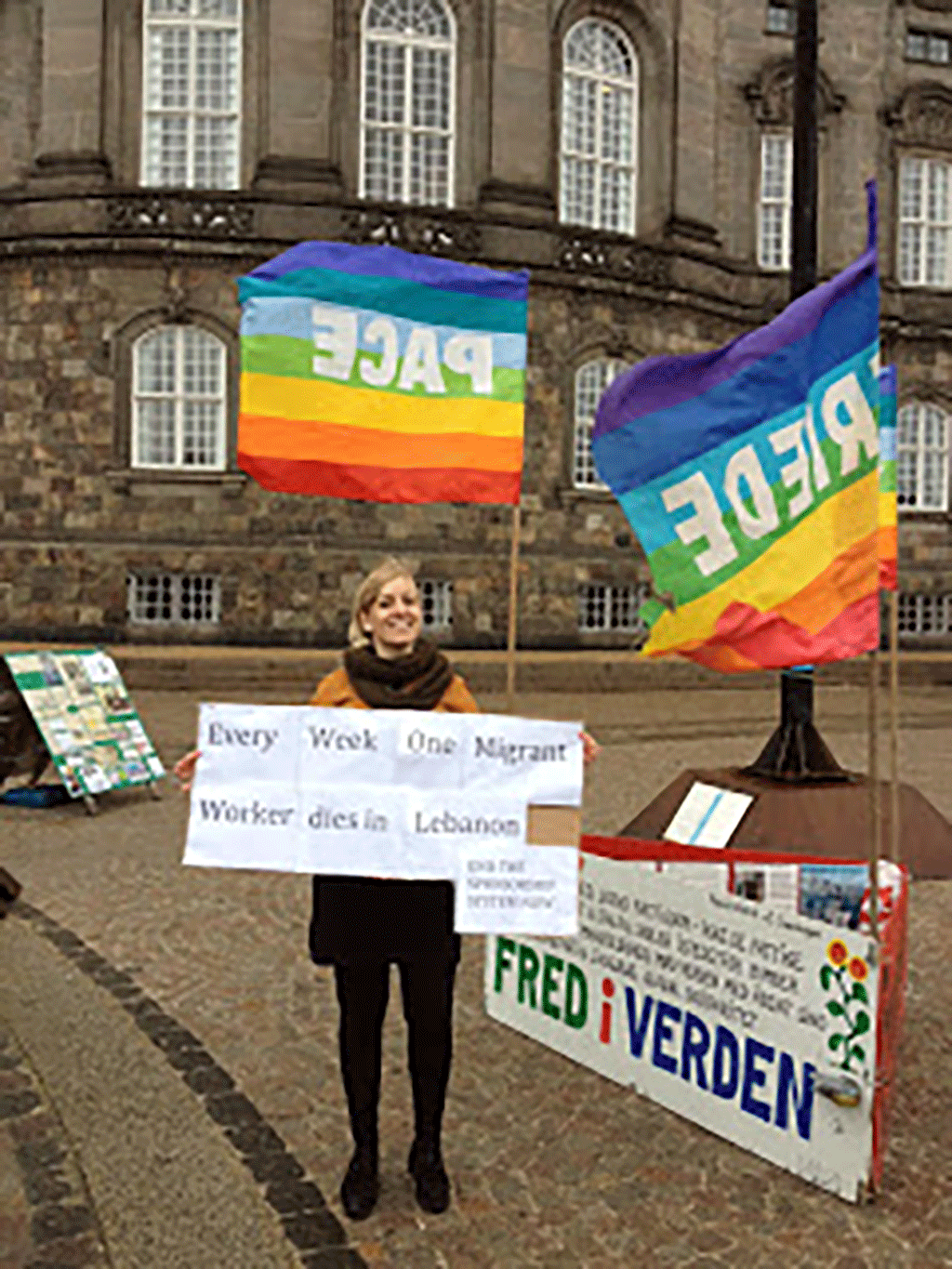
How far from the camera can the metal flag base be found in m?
6.33

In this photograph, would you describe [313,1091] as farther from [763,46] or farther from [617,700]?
[763,46]

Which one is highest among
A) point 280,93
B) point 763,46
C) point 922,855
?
point 763,46

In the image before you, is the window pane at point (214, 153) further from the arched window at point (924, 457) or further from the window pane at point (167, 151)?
the arched window at point (924, 457)

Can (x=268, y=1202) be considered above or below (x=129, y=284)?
below

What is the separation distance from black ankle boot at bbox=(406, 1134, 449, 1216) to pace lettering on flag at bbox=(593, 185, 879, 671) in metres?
1.86

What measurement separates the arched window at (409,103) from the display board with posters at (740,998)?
18998 mm

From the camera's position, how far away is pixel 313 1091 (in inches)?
176

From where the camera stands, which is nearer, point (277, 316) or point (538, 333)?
point (277, 316)

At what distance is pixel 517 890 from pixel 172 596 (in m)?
18.2

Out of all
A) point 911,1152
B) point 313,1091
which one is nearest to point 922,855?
point 911,1152

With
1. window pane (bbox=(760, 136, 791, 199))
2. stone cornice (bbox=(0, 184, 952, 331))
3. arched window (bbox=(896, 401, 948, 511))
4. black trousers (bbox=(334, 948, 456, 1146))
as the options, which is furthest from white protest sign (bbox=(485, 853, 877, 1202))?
arched window (bbox=(896, 401, 948, 511))

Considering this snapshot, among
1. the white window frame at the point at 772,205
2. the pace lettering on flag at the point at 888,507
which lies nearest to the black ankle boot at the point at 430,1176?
the pace lettering on flag at the point at 888,507

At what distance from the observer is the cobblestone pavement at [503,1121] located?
3.50 meters

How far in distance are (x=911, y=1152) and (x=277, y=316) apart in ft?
11.5
